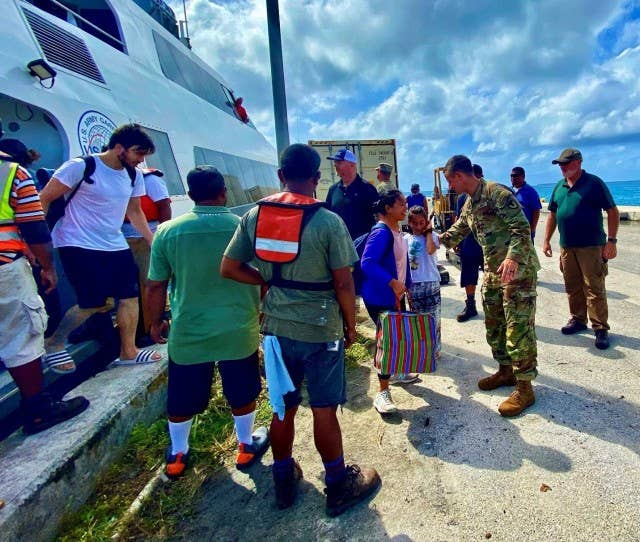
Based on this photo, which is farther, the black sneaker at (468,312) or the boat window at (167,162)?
the boat window at (167,162)

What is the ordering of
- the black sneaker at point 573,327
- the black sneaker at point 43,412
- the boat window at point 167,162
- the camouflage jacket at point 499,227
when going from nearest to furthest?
the black sneaker at point 43,412 → the camouflage jacket at point 499,227 → the black sneaker at point 573,327 → the boat window at point 167,162

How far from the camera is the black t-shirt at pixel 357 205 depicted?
4656 millimetres

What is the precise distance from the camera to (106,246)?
3.37 metres

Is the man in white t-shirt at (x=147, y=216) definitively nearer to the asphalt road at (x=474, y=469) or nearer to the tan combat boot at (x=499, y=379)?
the asphalt road at (x=474, y=469)

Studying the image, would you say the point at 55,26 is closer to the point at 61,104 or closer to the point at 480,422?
Result: the point at 61,104

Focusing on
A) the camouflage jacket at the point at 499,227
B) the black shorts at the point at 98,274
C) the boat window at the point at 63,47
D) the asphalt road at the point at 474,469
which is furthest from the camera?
the boat window at the point at 63,47

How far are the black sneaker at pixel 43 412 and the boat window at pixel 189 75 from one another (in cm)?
626

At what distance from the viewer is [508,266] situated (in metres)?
2.92

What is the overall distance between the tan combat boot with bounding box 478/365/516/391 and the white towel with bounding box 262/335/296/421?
2112 mm

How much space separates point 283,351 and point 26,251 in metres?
1.84

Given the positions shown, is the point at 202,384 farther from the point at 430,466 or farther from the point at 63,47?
the point at 63,47

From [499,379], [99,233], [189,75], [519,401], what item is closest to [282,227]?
[99,233]

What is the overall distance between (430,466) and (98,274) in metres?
3.06

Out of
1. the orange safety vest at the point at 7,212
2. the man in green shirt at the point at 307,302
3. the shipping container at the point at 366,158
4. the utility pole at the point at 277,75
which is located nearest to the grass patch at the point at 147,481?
the man in green shirt at the point at 307,302
